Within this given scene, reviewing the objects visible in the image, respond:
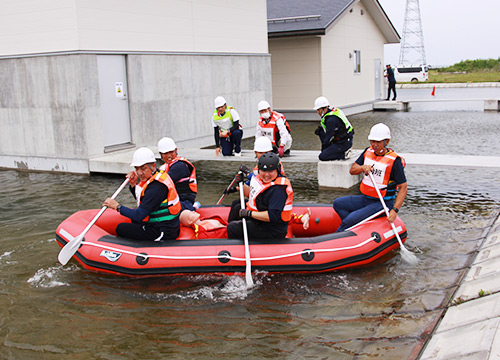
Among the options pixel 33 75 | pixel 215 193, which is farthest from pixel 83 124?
pixel 215 193

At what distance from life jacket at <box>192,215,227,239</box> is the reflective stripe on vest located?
15.0 ft

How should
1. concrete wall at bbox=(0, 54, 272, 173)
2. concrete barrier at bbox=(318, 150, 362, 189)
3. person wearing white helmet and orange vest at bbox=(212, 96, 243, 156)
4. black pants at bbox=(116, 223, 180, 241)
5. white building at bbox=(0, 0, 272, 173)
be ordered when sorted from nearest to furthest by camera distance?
black pants at bbox=(116, 223, 180, 241)
concrete barrier at bbox=(318, 150, 362, 189)
person wearing white helmet and orange vest at bbox=(212, 96, 243, 156)
white building at bbox=(0, 0, 272, 173)
concrete wall at bbox=(0, 54, 272, 173)

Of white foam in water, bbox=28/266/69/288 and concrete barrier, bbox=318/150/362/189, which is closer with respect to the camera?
white foam in water, bbox=28/266/69/288

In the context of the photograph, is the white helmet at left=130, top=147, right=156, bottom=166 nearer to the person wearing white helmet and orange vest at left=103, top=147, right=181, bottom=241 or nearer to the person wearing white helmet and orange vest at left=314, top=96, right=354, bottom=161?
the person wearing white helmet and orange vest at left=103, top=147, right=181, bottom=241

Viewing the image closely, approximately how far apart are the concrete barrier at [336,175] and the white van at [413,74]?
44.3 metres

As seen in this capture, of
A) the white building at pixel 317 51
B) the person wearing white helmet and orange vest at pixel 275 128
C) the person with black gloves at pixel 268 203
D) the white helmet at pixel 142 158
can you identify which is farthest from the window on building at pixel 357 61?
the white helmet at pixel 142 158

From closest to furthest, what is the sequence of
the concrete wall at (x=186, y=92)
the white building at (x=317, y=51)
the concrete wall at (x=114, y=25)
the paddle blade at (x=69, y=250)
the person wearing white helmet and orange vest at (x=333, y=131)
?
the paddle blade at (x=69, y=250)
the person wearing white helmet and orange vest at (x=333, y=131)
the concrete wall at (x=114, y=25)
the concrete wall at (x=186, y=92)
the white building at (x=317, y=51)

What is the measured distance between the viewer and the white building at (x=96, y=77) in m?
12.1

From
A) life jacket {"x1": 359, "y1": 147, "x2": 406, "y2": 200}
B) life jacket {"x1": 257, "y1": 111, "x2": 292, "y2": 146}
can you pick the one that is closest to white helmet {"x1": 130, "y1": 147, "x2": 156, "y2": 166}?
life jacket {"x1": 359, "y1": 147, "x2": 406, "y2": 200}

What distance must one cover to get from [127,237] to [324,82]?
16.7 meters

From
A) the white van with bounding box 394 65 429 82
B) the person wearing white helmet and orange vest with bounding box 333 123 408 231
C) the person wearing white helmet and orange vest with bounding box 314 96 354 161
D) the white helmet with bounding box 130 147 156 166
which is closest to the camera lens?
the white helmet with bounding box 130 147 156 166

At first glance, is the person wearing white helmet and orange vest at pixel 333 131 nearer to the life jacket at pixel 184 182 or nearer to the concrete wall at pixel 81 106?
the life jacket at pixel 184 182

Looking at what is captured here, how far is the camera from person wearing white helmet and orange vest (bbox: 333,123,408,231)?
6875 mm

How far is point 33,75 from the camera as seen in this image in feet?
41.5
